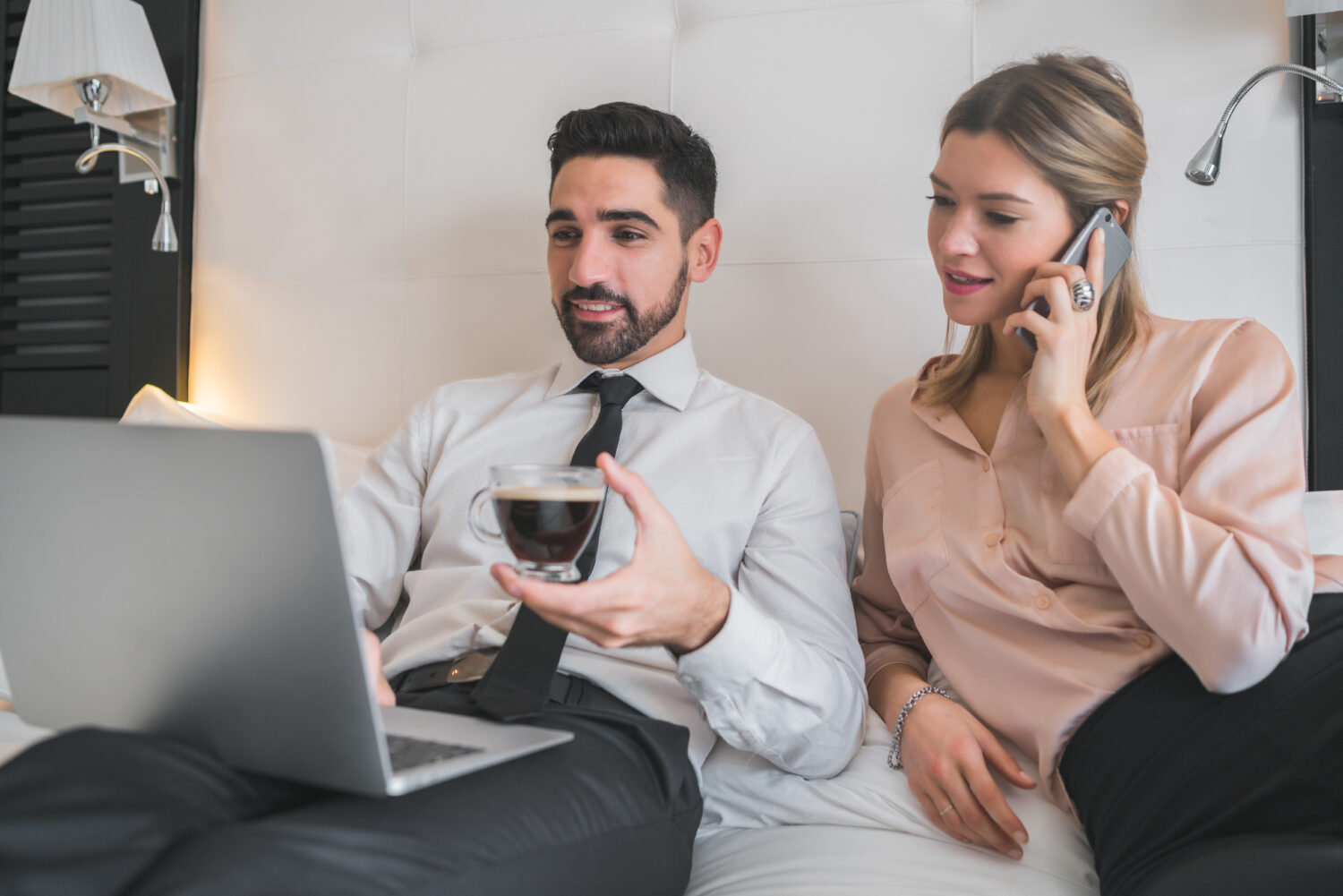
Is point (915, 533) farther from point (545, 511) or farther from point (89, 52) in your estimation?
point (89, 52)

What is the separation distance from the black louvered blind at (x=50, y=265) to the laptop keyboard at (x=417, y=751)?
78.1 inches

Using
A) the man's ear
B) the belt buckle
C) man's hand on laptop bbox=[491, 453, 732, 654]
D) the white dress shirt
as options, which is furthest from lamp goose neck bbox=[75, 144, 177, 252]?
man's hand on laptop bbox=[491, 453, 732, 654]

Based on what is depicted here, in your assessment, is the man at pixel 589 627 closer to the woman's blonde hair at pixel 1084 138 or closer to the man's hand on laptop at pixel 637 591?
the man's hand on laptop at pixel 637 591

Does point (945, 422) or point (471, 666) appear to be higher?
point (945, 422)

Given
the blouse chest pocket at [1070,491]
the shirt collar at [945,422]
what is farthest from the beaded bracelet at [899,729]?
the shirt collar at [945,422]

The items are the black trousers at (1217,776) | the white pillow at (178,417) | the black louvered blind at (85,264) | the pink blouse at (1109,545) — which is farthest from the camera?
the black louvered blind at (85,264)

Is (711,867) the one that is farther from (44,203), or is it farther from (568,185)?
(44,203)

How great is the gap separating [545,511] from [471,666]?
0.50 meters

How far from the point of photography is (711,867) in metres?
1.22

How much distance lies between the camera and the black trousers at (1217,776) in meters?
0.96

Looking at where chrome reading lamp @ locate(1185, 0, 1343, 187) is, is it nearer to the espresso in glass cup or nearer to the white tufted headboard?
the white tufted headboard

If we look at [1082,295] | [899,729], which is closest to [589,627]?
[899,729]

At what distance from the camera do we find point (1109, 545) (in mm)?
1112

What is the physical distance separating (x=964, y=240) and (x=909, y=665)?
23.8 inches
